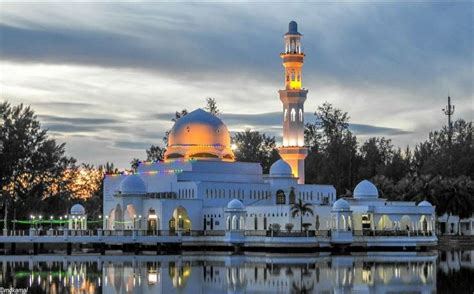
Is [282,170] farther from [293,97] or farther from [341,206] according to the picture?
[341,206]

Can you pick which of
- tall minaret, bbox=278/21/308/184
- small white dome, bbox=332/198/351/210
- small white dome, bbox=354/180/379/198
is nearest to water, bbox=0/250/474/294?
small white dome, bbox=332/198/351/210

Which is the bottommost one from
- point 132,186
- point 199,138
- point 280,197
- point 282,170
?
point 280,197

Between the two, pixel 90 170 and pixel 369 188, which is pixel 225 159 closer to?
pixel 369 188

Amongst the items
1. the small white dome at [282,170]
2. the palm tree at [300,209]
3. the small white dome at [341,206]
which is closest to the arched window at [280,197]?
the small white dome at [282,170]

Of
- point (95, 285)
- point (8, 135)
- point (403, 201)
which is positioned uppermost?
point (8, 135)

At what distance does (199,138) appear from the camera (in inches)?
3812

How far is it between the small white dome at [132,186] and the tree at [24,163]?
36.4 feet

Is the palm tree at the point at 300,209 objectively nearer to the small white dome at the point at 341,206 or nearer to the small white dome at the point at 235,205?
the small white dome at the point at 341,206

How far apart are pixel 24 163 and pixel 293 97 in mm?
26491

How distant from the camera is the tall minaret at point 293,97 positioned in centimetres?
9781

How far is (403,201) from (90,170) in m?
42.4

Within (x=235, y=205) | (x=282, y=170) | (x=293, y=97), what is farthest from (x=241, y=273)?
(x=293, y=97)

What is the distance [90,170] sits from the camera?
125m

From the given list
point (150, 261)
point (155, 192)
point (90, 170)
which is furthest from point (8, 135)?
point (150, 261)
